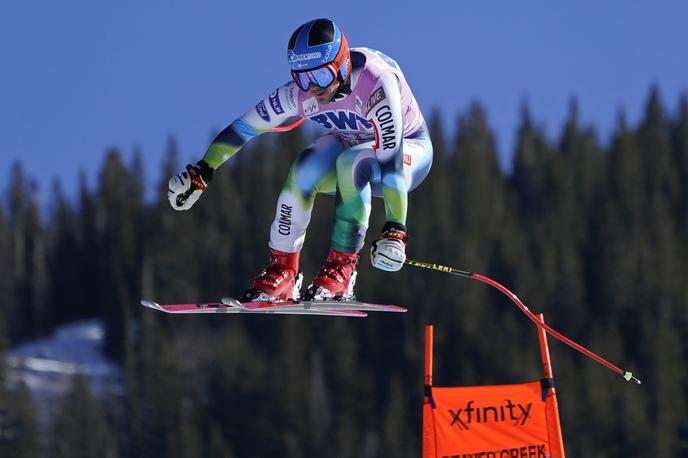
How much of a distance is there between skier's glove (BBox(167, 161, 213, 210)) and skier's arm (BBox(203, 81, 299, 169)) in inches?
6.5

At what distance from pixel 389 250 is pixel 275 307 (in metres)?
1.31

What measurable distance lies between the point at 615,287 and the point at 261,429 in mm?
36506

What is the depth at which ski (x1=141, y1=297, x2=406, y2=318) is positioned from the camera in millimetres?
12836

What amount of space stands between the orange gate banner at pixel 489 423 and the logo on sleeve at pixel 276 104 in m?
2.89

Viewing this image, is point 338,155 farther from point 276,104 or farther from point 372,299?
point 372,299

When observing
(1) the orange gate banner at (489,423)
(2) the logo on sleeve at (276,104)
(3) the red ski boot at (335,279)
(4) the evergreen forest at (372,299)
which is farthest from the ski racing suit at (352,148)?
(4) the evergreen forest at (372,299)

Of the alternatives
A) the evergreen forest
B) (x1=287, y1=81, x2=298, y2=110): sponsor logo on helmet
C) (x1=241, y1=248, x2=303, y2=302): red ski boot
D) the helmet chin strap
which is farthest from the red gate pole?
the evergreen forest

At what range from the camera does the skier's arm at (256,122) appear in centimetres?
1341

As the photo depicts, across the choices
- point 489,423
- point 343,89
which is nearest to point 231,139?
point 343,89

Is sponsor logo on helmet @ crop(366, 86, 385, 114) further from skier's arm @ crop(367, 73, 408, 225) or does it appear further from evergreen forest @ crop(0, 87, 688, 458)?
evergreen forest @ crop(0, 87, 688, 458)

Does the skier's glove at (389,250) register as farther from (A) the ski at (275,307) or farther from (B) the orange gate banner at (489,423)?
(B) the orange gate banner at (489,423)

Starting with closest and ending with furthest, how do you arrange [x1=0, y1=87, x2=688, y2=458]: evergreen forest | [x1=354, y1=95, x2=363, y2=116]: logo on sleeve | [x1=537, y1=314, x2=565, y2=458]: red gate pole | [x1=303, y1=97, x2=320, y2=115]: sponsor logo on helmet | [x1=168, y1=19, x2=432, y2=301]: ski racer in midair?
1. [x1=168, y1=19, x2=432, y2=301]: ski racer in midair
2. [x1=354, y1=95, x2=363, y2=116]: logo on sleeve
3. [x1=537, y1=314, x2=565, y2=458]: red gate pole
4. [x1=303, y1=97, x2=320, y2=115]: sponsor logo on helmet
5. [x1=0, y1=87, x2=688, y2=458]: evergreen forest

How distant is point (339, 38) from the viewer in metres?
12.8

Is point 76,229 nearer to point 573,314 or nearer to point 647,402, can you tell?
point 573,314
